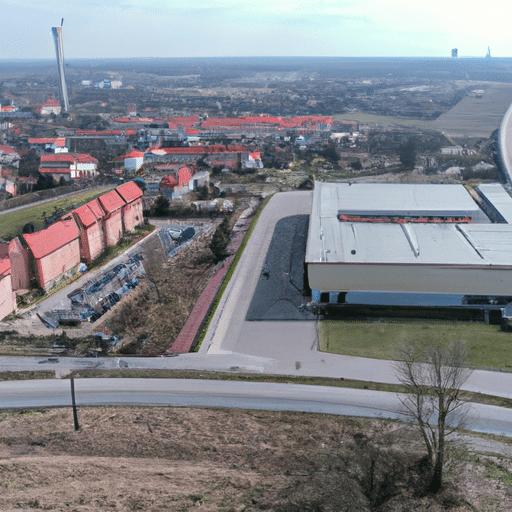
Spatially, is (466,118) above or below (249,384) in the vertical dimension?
above

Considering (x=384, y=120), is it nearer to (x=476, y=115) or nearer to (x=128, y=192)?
(x=476, y=115)

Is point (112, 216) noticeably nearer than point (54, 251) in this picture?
No

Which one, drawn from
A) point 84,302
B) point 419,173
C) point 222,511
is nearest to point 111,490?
point 222,511

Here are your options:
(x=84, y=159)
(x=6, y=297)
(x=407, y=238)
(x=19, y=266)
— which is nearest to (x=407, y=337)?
(x=407, y=238)

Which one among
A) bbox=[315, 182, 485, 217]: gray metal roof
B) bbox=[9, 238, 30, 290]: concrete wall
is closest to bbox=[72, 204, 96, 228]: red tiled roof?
bbox=[9, 238, 30, 290]: concrete wall

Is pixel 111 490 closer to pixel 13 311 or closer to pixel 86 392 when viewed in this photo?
pixel 86 392

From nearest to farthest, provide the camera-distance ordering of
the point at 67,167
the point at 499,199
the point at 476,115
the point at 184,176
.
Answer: the point at 499,199 < the point at 184,176 < the point at 67,167 < the point at 476,115

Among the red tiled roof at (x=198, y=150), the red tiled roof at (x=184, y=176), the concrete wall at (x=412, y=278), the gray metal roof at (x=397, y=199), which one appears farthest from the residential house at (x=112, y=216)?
the red tiled roof at (x=198, y=150)
